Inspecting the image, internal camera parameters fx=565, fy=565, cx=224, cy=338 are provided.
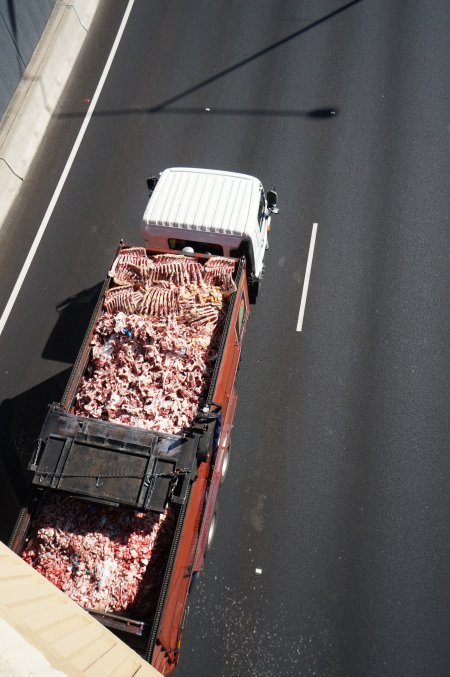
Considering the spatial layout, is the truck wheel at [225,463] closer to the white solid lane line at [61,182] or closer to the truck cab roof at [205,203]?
the truck cab roof at [205,203]

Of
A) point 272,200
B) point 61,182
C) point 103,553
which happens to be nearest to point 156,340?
point 103,553

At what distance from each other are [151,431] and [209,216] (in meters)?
5.11

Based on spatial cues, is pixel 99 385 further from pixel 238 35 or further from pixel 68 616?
pixel 238 35

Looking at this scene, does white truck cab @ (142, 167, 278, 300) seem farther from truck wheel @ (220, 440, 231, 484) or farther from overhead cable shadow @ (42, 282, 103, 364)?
truck wheel @ (220, 440, 231, 484)

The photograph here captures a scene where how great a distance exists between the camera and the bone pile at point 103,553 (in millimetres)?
8086

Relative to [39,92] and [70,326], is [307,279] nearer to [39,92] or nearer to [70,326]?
[70,326]

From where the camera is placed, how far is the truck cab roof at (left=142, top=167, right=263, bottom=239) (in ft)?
38.1

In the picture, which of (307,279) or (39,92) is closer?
(307,279)

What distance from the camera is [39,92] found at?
16.0m

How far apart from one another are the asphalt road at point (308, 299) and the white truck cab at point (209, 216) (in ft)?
6.69

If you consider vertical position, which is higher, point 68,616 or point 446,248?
point 446,248

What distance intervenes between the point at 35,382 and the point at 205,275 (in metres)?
4.86

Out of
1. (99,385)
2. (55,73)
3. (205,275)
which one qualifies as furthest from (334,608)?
(55,73)

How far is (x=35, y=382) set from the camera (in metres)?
12.6
